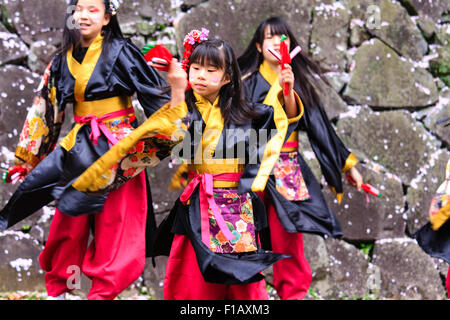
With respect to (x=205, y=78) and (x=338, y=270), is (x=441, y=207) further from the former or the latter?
(x=338, y=270)

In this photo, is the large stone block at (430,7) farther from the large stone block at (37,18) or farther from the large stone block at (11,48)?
the large stone block at (11,48)

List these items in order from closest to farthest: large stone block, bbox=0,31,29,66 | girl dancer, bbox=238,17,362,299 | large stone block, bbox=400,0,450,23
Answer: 1. girl dancer, bbox=238,17,362,299
2. large stone block, bbox=0,31,29,66
3. large stone block, bbox=400,0,450,23

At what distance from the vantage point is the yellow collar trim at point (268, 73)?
3721 mm

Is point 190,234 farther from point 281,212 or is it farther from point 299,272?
point 299,272

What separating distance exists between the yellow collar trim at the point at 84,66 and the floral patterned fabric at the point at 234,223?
0.88m

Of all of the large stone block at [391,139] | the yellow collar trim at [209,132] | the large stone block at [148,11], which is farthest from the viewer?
the large stone block at [391,139]

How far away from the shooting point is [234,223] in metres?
2.90

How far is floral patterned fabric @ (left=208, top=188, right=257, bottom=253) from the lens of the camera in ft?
9.45

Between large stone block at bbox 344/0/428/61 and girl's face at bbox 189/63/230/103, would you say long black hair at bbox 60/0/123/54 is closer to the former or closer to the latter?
girl's face at bbox 189/63/230/103

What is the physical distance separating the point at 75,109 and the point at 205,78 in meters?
0.77

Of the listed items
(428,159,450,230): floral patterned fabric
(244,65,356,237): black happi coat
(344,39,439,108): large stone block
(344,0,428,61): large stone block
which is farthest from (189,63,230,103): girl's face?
(344,0,428,61): large stone block

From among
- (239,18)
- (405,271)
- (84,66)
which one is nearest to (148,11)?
(239,18)

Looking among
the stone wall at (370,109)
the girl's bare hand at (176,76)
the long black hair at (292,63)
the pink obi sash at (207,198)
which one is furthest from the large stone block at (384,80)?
the girl's bare hand at (176,76)

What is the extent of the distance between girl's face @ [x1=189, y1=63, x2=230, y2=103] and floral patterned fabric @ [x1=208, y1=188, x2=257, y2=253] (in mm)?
468
